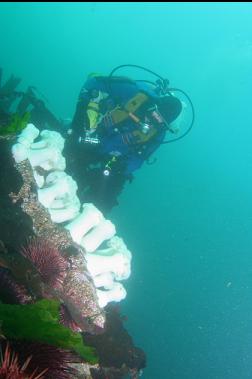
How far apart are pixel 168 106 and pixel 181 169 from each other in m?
59.9

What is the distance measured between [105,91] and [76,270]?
12.4ft

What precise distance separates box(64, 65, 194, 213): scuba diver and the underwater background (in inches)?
111

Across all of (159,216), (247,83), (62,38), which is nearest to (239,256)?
(159,216)

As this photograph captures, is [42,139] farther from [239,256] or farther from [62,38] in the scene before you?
[62,38]

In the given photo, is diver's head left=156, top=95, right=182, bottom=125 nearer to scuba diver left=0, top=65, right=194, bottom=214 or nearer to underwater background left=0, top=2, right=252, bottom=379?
scuba diver left=0, top=65, right=194, bottom=214

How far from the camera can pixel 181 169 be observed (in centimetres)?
6631

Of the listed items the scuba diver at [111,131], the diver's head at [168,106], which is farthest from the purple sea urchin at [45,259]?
the diver's head at [168,106]

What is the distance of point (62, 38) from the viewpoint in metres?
102

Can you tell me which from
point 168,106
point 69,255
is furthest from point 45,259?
point 168,106

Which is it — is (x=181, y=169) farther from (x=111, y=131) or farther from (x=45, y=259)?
(x=45, y=259)

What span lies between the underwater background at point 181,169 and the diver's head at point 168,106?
3319 mm

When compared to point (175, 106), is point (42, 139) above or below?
below

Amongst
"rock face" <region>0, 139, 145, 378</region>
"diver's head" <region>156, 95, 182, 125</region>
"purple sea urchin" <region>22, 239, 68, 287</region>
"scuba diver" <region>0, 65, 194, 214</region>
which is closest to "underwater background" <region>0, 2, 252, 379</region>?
"scuba diver" <region>0, 65, 194, 214</region>

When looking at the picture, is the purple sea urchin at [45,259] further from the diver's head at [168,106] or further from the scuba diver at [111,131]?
the diver's head at [168,106]
